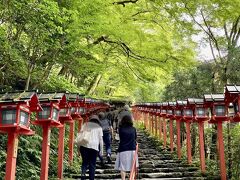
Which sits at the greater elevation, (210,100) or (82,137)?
(210,100)

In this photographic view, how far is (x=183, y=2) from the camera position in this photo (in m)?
13.4

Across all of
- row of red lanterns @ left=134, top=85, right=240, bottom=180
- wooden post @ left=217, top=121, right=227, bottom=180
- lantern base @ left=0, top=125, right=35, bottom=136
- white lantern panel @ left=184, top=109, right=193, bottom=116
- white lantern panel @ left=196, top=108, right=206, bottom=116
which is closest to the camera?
lantern base @ left=0, top=125, right=35, bottom=136

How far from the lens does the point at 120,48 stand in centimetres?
1708

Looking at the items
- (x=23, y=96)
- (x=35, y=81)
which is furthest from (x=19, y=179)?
(x=35, y=81)

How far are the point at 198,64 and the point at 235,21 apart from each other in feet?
8.79

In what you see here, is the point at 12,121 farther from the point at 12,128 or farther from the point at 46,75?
the point at 46,75

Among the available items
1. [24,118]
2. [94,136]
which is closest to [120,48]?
[94,136]

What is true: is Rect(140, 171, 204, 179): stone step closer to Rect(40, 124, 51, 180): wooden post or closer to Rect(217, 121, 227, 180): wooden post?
Rect(217, 121, 227, 180): wooden post

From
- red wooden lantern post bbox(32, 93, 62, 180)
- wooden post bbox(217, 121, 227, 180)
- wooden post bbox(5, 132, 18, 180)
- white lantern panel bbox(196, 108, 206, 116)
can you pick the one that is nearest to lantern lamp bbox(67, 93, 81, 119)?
red wooden lantern post bbox(32, 93, 62, 180)

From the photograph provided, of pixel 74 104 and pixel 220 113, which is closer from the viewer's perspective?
pixel 220 113

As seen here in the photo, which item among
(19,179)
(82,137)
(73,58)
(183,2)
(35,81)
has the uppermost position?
(183,2)

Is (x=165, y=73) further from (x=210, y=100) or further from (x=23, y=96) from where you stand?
(x=23, y=96)

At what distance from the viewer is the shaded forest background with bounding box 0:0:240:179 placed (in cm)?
855

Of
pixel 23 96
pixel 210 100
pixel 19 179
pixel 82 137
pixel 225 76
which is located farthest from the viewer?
pixel 225 76
